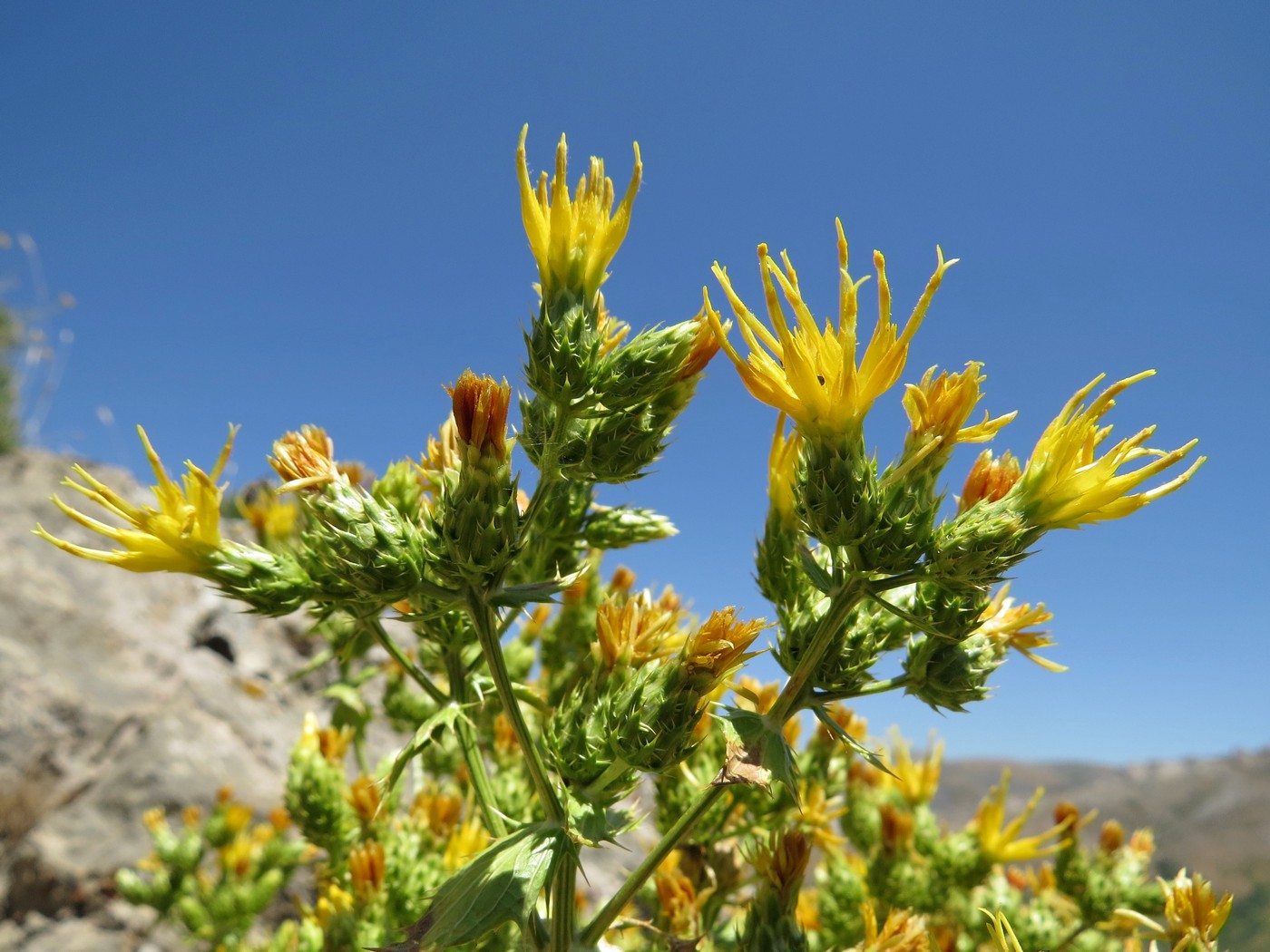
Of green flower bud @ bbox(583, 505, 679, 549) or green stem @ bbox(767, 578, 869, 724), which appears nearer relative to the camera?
green stem @ bbox(767, 578, 869, 724)

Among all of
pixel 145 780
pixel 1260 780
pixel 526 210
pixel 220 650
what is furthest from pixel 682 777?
pixel 1260 780

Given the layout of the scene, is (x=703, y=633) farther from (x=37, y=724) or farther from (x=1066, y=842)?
(x=37, y=724)

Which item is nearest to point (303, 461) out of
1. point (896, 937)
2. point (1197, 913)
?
point (896, 937)

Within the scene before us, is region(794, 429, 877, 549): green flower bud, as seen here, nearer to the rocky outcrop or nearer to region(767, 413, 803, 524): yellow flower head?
region(767, 413, 803, 524): yellow flower head

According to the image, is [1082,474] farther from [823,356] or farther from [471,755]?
[471,755]

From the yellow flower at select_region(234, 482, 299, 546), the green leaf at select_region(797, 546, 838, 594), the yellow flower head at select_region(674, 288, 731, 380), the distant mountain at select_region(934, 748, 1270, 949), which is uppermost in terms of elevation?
the yellow flower at select_region(234, 482, 299, 546)

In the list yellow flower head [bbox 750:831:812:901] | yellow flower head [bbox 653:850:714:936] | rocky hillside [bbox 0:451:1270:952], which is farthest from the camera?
rocky hillside [bbox 0:451:1270:952]

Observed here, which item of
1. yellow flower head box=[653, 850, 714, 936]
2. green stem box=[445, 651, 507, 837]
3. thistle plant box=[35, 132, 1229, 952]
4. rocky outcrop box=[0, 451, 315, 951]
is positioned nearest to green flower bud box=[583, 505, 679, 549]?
thistle plant box=[35, 132, 1229, 952]

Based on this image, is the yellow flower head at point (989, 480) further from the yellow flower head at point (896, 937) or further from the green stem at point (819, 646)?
the yellow flower head at point (896, 937)

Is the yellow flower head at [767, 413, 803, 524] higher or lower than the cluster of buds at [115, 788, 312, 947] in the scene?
higher
